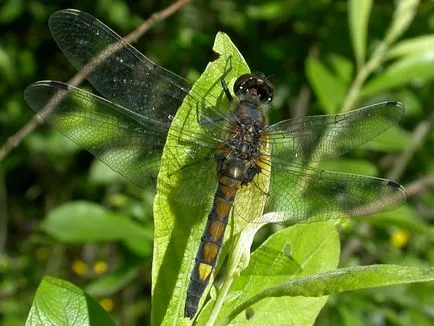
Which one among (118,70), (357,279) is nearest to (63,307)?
(357,279)

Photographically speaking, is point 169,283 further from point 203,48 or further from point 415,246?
point 415,246

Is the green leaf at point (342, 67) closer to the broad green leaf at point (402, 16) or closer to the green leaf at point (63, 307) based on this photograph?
the broad green leaf at point (402, 16)

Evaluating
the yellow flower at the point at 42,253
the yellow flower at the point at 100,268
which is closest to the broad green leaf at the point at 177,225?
the yellow flower at the point at 100,268

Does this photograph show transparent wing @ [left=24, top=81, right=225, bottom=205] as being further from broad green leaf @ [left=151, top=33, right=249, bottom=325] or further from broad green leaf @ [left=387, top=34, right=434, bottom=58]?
broad green leaf @ [left=387, top=34, right=434, bottom=58]

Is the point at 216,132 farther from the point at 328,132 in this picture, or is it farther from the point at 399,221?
the point at 399,221

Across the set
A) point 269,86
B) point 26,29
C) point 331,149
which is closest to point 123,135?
point 269,86
